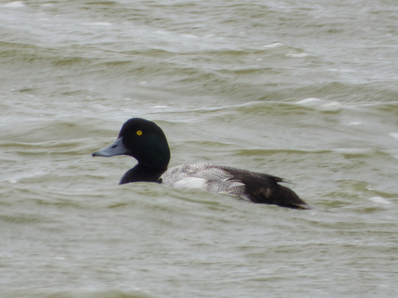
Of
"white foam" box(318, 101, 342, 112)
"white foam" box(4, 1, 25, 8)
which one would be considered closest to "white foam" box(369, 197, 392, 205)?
"white foam" box(318, 101, 342, 112)

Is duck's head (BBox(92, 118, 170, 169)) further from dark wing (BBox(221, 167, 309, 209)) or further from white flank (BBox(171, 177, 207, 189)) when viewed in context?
dark wing (BBox(221, 167, 309, 209))

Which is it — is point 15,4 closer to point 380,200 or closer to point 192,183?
point 192,183

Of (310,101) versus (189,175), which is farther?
(310,101)

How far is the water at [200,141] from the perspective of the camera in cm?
388

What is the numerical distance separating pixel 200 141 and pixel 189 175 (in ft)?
7.34

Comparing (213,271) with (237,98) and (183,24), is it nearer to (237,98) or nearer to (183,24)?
(237,98)

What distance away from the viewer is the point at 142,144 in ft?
19.6

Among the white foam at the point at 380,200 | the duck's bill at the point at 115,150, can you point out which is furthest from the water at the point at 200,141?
the duck's bill at the point at 115,150

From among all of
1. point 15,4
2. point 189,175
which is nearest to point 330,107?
point 189,175

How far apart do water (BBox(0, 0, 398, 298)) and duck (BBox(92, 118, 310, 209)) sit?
8 cm

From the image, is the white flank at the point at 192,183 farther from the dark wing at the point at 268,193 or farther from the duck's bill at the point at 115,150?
the duck's bill at the point at 115,150

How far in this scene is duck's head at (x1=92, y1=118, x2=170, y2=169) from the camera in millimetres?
5957

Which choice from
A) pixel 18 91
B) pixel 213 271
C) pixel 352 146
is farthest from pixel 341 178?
pixel 18 91

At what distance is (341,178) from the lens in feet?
21.2
